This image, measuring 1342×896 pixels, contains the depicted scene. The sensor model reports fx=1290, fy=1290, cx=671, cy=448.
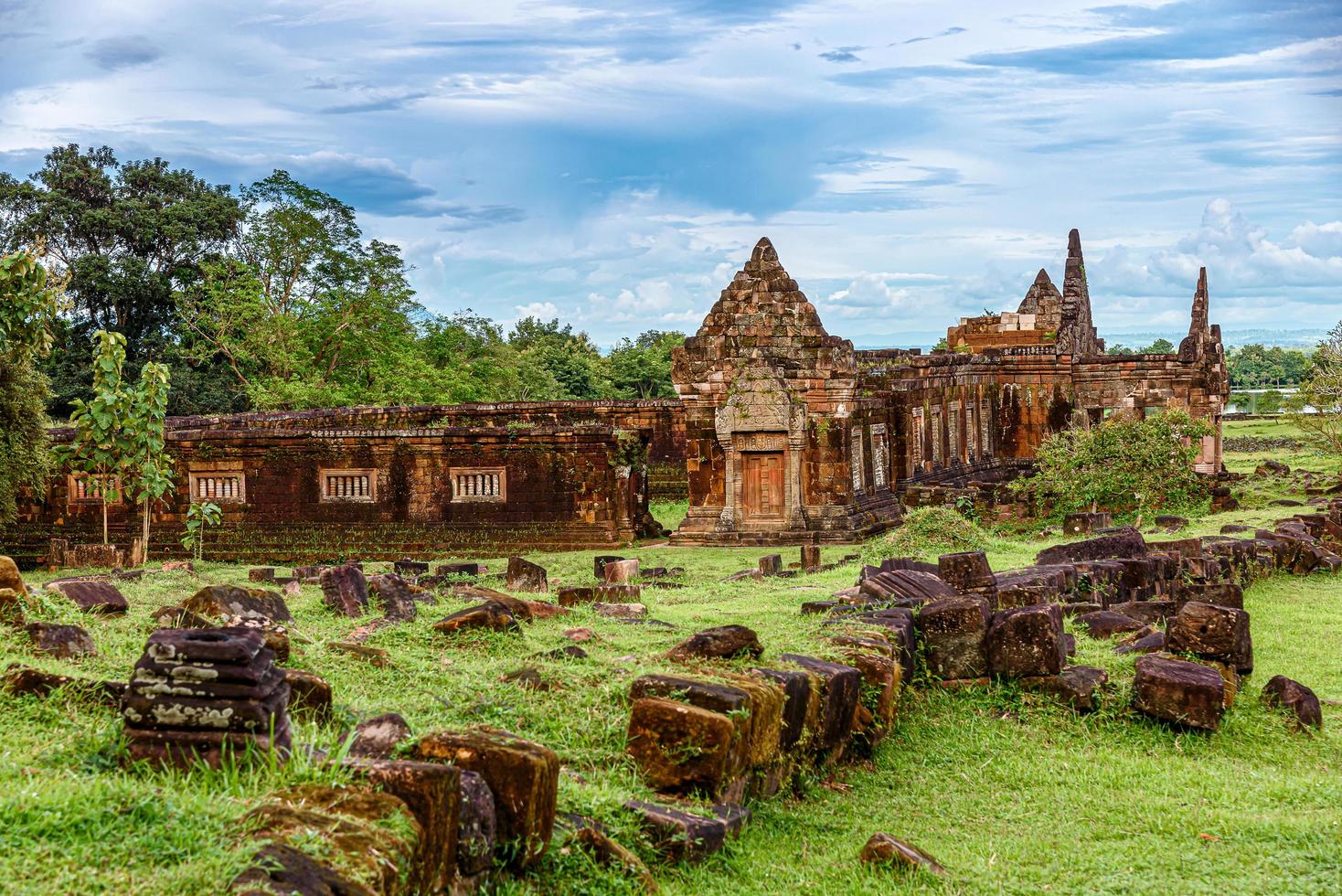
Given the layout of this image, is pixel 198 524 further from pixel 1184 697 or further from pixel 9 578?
pixel 1184 697

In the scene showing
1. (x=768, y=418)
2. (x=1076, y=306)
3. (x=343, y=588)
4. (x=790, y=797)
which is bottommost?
(x=790, y=797)

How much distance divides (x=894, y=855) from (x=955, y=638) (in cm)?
306

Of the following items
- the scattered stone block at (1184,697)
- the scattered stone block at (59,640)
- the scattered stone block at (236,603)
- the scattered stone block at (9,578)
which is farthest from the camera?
the scattered stone block at (1184,697)

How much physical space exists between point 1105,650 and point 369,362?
31.2 metres

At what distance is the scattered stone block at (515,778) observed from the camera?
412cm

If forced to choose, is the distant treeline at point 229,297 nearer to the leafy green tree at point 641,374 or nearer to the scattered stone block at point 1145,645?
the leafy green tree at point 641,374

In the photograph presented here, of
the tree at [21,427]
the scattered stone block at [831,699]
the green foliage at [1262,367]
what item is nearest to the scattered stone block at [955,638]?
the scattered stone block at [831,699]

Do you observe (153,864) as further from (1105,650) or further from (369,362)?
(369,362)

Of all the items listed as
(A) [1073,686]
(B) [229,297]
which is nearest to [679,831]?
(A) [1073,686]

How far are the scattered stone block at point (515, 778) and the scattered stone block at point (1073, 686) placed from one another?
169 inches

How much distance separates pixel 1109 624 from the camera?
945 cm

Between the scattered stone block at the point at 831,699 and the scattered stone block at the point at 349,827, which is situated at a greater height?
the scattered stone block at the point at 349,827

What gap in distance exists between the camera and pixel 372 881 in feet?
11.1

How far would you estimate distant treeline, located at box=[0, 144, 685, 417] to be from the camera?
36531 mm
